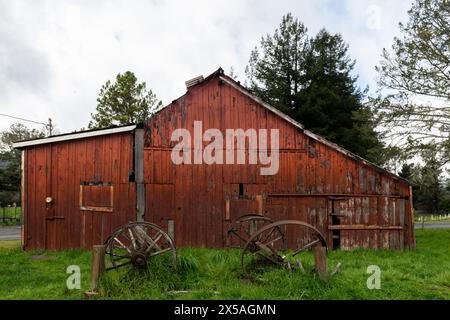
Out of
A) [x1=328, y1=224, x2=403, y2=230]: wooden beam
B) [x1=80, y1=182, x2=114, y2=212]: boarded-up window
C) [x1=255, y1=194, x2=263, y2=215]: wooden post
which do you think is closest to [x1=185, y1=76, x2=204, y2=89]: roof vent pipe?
[x1=80, y1=182, x2=114, y2=212]: boarded-up window

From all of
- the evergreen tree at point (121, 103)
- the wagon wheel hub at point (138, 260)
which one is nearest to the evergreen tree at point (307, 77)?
the evergreen tree at point (121, 103)

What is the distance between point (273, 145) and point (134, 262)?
21.7 ft

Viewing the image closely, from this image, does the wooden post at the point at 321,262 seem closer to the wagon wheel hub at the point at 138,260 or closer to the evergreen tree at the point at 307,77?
the wagon wheel hub at the point at 138,260

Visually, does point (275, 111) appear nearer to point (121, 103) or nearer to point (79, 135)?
point (79, 135)

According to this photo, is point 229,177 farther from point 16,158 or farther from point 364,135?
point 16,158

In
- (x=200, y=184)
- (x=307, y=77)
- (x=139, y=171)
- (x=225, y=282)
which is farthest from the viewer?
(x=307, y=77)

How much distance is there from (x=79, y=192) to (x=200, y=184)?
13.3ft

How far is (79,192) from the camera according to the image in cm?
1228

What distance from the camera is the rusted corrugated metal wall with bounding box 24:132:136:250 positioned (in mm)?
12109

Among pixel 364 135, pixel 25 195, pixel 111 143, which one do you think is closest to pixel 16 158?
pixel 25 195

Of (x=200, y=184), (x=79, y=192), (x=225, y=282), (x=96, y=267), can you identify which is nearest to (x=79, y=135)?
(x=79, y=192)

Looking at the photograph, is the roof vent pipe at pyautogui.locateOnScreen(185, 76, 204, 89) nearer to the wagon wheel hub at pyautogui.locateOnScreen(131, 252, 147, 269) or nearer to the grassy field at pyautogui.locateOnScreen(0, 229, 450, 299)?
the grassy field at pyautogui.locateOnScreen(0, 229, 450, 299)
